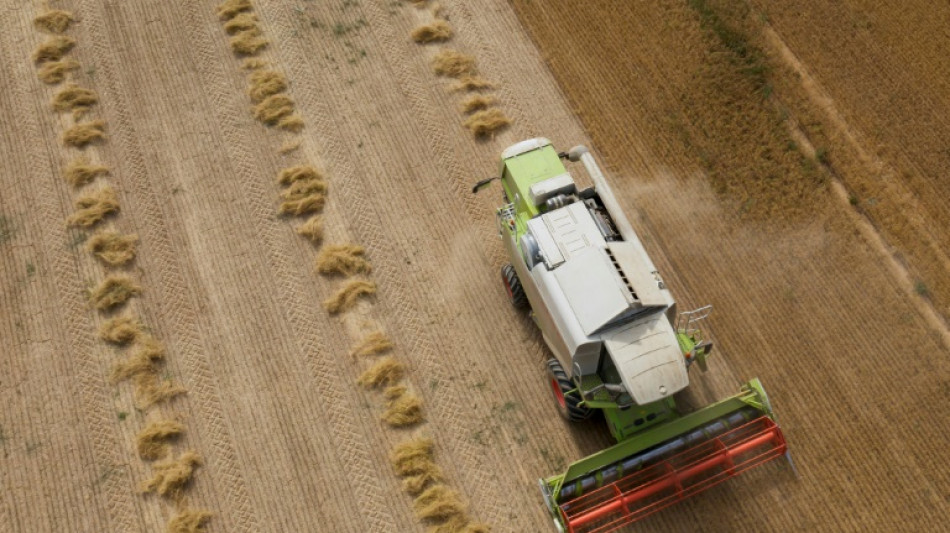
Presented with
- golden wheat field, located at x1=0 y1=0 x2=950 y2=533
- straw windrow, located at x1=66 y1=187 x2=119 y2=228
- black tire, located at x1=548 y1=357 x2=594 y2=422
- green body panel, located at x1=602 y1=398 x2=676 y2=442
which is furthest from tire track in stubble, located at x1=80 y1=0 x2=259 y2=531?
green body panel, located at x1=602 y1=398 x2=676 y2=442

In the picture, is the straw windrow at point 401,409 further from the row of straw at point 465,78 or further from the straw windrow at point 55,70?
the straw windrow at point 55,70

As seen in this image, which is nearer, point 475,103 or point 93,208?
point 93,208

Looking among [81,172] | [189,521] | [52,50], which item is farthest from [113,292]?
[52,50]

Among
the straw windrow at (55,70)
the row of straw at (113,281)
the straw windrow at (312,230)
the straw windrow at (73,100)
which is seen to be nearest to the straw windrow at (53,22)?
the row of straw at (113,281)

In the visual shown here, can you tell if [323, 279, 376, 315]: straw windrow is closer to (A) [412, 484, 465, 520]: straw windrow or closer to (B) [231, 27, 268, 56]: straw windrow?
(A) [412, 484, 465, 520]: straw windrow

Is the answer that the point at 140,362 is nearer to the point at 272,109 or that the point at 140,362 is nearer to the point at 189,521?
the point at 189,521

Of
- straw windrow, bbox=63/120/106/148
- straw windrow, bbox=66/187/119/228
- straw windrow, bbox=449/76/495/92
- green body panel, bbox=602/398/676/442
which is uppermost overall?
straw windrow, bbox=63/120/106/148
